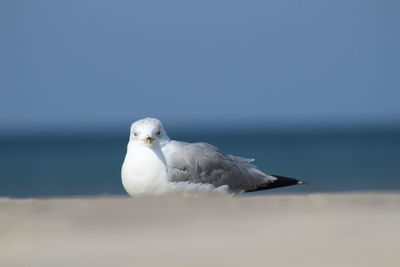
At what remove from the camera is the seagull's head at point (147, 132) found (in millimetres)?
5883

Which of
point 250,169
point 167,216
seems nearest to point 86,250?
point 167,216

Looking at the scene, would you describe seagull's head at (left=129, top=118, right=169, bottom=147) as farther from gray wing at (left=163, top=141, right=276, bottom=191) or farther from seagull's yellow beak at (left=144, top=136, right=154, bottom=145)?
gray wing at (left=163, top=141, right=276, bottom=191)

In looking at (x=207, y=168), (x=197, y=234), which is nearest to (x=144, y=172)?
(x=207, y=168)

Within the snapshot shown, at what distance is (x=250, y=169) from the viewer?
6852mm

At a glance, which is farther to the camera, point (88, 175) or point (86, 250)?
point (88, 175)

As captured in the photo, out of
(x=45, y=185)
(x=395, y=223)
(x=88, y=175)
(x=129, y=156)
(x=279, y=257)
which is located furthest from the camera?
(x=88, y=175)

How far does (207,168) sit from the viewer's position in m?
6.22

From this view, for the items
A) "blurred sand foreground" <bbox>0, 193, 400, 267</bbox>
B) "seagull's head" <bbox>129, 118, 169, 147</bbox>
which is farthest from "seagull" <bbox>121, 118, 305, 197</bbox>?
"blurred sand foreground" <bbox>0, 193, 400, 267</bbox>

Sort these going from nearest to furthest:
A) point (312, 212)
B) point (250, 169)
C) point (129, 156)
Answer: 1. point (312, 212)
2. point (129, 156)
3. point (250, 169)

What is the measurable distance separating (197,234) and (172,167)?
121 inches

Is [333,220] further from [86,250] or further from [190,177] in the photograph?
[190,177]

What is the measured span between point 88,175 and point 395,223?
19.4 meters

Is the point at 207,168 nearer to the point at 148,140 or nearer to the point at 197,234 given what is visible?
the point at 148,140

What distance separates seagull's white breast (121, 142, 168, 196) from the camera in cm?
569
